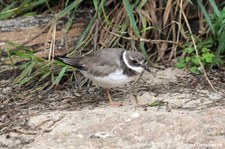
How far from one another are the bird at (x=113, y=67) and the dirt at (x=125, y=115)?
28cm

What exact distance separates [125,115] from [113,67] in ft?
1.82

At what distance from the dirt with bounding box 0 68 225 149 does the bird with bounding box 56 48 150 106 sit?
0.90 ft

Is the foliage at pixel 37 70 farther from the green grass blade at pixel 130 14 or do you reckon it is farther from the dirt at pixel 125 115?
the green grass blade at pixel 130 14

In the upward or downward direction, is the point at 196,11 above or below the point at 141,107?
above

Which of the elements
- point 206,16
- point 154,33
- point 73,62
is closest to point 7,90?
point 73,62

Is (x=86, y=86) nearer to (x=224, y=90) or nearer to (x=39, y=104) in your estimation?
(x=39, y=104)

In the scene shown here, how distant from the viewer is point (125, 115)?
5.42 meters

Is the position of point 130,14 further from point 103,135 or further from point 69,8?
point 103,135

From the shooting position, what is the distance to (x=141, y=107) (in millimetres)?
5660

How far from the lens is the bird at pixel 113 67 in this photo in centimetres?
568

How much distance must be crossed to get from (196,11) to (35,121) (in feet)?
9.17

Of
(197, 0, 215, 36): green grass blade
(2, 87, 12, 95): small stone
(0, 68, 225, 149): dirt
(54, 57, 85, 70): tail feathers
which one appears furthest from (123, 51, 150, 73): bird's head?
(2, 87, 12, 95): small stone

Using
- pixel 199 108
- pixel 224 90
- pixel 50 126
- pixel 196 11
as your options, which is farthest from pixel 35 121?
pixel 196 11

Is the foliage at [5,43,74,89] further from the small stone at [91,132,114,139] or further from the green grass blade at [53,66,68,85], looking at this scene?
the small stone at [91,132,114,139]
